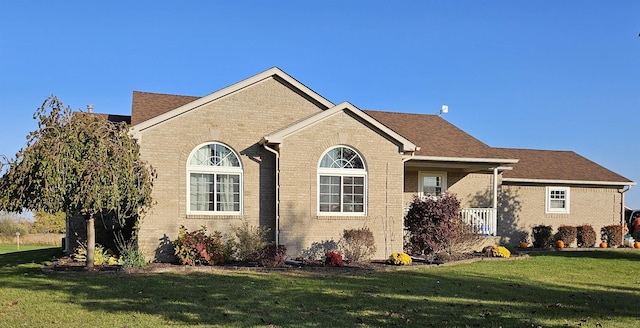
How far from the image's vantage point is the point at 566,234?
2152cm

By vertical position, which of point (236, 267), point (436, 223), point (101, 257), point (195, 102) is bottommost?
point (236, 267)

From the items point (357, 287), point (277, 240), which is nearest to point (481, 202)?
point (277, 240)

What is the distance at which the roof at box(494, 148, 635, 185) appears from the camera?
22.7 m

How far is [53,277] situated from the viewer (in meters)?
11.8

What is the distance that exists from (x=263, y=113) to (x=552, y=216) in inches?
567

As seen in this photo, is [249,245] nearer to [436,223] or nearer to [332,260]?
[332,260]

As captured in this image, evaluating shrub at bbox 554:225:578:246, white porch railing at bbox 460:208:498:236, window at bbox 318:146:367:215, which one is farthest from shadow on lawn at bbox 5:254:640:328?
shrub at bbox 554:225:578:246

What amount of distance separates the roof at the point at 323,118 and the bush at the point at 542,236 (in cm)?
825

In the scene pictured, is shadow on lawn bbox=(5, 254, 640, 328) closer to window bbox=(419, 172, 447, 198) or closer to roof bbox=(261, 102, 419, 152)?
roof bbox=(261, 102, 419, 152)

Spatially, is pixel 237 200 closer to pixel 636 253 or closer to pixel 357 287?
pixel 357 287

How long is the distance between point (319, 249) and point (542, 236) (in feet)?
34.9

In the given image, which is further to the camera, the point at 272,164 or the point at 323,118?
the point at 272,164

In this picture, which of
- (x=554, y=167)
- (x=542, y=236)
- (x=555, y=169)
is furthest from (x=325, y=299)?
(x=554, y=167)

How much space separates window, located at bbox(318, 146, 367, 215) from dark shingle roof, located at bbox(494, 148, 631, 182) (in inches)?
358
